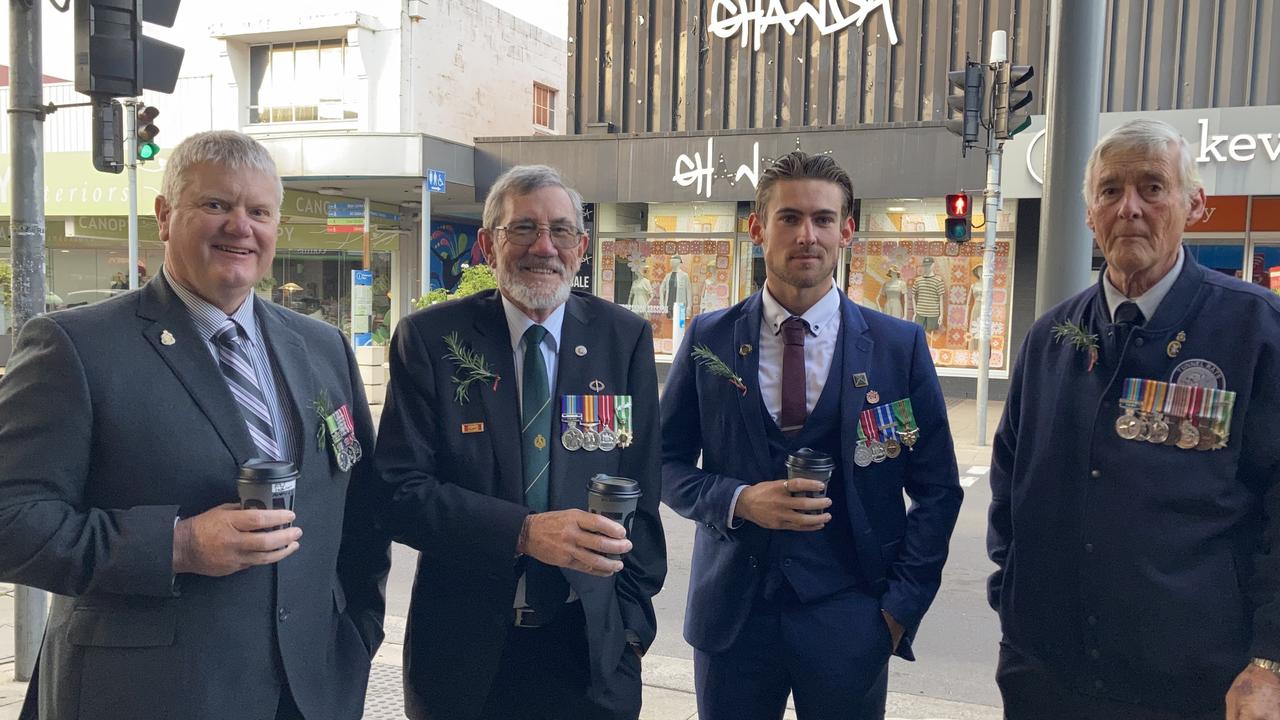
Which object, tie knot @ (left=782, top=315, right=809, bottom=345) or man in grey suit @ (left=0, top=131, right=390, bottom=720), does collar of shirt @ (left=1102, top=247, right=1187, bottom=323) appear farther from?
man in grey suit @ (left=0, top=131, right=390, bottom=720)

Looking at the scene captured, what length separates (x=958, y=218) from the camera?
41.6 ft

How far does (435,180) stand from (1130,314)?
18.2 meters

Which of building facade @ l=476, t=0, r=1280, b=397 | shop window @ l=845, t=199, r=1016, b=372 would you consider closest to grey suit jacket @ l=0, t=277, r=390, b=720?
building facade @ l=476, t=0, r=1280, b=397

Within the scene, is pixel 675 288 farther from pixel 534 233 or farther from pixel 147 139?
pixel 534 233

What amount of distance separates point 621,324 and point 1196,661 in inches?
65.7

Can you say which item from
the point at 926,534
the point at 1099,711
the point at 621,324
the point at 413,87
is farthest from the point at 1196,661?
the point at 413,87

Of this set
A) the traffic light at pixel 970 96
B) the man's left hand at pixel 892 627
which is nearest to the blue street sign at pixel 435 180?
the traffic light at pixel 970 96

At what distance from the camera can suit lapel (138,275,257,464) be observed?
2271 millimetres

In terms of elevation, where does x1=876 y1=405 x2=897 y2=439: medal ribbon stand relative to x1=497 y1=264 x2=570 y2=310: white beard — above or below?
below

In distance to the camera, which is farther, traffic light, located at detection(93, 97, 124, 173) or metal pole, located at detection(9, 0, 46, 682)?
traffic light, located at detection(93, 97, 124, 173)

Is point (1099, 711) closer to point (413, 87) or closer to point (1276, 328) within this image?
point (1276, 328)

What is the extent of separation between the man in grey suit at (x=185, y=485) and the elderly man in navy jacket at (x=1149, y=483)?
1.81 m

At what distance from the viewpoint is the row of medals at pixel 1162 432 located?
7.75 ft

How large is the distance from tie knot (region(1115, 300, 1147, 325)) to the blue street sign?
18.1m
